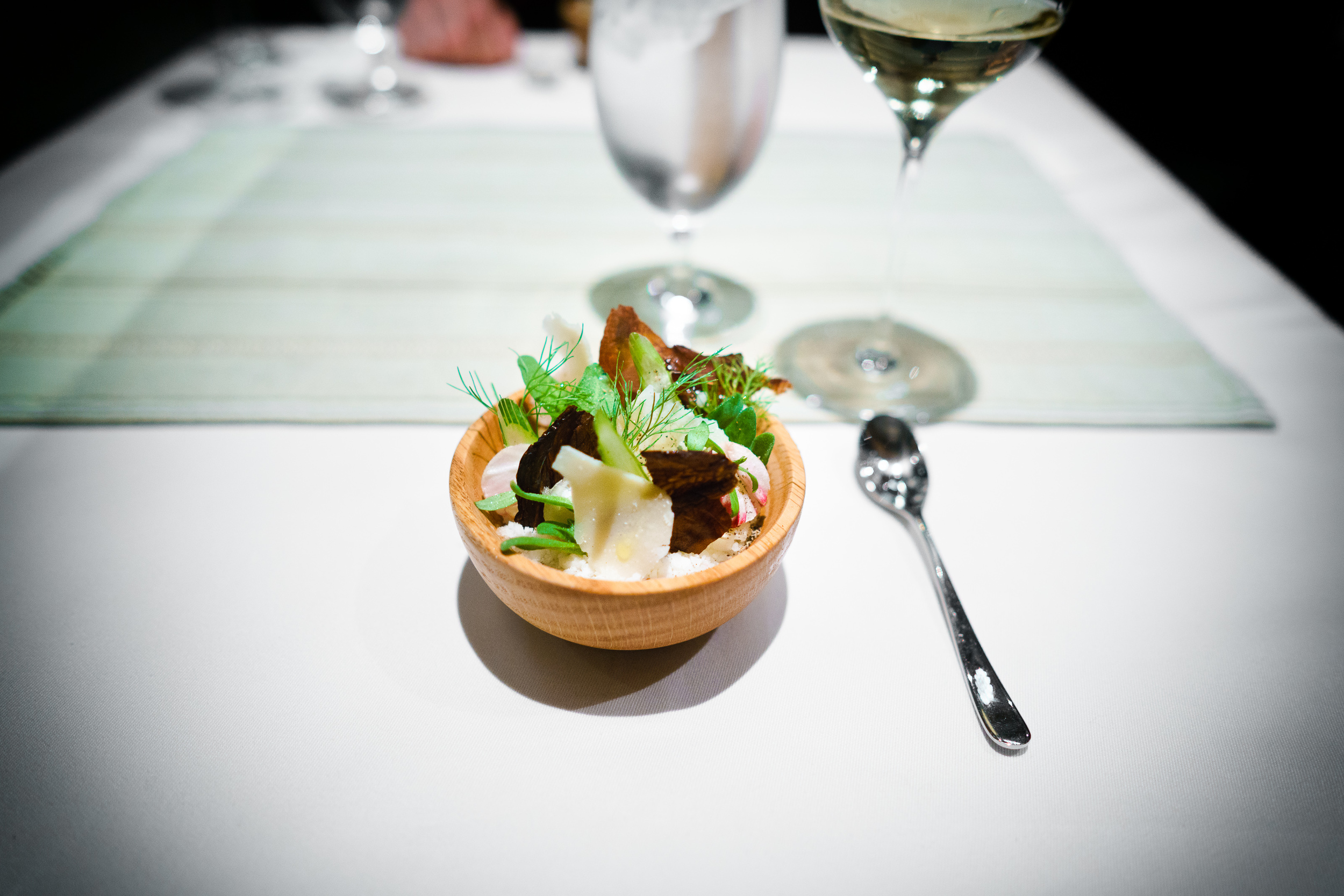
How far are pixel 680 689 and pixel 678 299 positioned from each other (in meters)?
0.36

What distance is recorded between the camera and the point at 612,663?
330 mm

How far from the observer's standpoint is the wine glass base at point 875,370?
51cm

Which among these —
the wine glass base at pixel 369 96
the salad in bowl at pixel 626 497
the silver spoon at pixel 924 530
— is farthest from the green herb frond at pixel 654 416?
the wine glass base at pixel 369 96

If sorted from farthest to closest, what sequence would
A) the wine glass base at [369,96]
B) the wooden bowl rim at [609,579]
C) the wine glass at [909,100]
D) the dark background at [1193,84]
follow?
the dark background at [1193,84]
the wine glass base at [369,96]
the wine glass at [909,100]
the wooden bowl rim at [609,579]

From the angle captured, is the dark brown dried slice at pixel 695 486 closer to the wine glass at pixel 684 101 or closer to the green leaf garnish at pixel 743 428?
the green leaf garnish at pixel 743 428

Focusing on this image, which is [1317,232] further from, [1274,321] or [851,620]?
[851,620]

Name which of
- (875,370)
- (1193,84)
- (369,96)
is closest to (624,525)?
(875,370)

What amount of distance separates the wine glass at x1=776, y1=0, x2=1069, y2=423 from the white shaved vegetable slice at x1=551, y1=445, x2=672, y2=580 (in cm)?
25

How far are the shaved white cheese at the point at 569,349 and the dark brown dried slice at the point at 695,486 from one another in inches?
3.2

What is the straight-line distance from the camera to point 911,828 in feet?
0.91

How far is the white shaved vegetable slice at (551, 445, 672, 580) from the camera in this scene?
281 mm

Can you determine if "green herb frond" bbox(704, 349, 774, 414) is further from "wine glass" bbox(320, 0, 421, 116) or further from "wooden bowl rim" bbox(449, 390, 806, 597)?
"wine glass" bbox(320, 0, 421, 116)

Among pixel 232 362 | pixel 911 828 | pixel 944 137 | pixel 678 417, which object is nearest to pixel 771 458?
pixel 678 417

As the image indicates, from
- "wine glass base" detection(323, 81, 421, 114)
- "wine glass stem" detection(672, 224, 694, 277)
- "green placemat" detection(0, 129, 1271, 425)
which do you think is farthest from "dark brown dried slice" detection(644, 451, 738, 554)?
"wine glass base" detection(323, 81, 421, 114)
